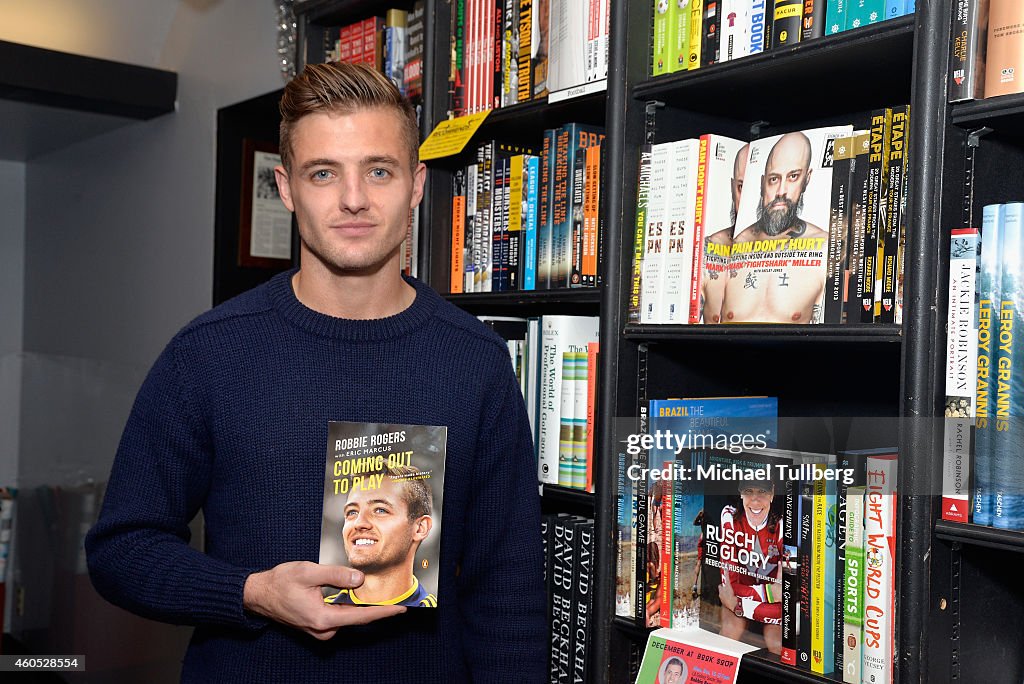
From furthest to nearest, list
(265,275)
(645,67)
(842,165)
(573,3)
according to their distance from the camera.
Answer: (265,275), (573,3), (645,67), (842,165)

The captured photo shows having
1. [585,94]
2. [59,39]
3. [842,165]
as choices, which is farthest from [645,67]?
[59,39]

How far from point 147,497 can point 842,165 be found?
3.55 ft

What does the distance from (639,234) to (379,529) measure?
684 mm

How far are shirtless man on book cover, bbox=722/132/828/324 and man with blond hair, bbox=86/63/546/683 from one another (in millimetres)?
400

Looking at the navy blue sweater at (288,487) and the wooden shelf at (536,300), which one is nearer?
the navy blue sweater at (288,487)

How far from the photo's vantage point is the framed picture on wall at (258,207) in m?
3.34

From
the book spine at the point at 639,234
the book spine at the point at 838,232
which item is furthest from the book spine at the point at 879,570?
the book spine at the point at 639,234

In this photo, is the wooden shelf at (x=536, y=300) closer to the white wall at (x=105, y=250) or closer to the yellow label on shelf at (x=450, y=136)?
the yellow label on shelf at (x=450, y=136)

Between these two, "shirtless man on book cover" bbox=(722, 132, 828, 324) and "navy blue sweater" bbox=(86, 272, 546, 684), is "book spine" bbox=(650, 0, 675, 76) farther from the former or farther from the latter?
"navy blue sweater" bbox=(86, 272, 546, 684)

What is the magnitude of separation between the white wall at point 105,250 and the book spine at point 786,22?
2.01 metres

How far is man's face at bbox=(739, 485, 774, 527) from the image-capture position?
145 centimetres

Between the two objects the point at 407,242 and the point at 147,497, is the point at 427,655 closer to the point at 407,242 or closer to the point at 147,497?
the point at 147,497

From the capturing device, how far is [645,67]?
1.62 m

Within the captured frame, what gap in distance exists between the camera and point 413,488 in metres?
1.25
